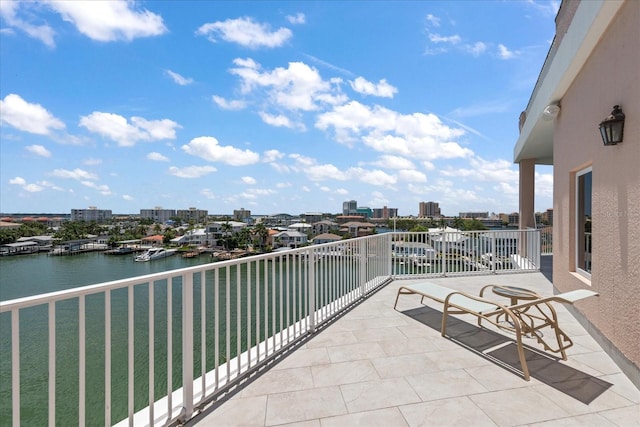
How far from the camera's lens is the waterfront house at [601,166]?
2490 mm

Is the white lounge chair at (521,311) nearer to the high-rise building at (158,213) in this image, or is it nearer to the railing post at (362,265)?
the railing post at (362,265)

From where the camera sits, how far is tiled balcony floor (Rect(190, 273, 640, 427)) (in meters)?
2.00

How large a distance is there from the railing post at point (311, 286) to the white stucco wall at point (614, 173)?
109 inches

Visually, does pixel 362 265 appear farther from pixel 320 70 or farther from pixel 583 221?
pixel 320 70

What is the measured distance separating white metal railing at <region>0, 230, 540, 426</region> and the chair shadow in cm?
144

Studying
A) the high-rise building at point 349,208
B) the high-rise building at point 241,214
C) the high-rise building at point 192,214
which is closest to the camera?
the high-rise building at point 349,208

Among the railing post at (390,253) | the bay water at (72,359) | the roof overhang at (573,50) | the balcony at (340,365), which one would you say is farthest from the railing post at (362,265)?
the bay water at (72,359)

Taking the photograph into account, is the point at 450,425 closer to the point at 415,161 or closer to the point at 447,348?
the point at 447,348

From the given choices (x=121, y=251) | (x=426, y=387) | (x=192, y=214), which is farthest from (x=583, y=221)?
(x=192, y=214)

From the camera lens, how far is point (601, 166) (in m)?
3.11

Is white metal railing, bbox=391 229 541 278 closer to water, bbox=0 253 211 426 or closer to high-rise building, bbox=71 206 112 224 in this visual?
water, bbox=0 253 211 426

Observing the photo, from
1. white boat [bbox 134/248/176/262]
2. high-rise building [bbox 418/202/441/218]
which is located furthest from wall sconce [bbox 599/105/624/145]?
high-rise building [bbox 418/202/441/218]

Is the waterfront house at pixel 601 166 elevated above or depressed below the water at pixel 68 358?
above

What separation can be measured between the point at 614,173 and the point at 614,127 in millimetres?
427
